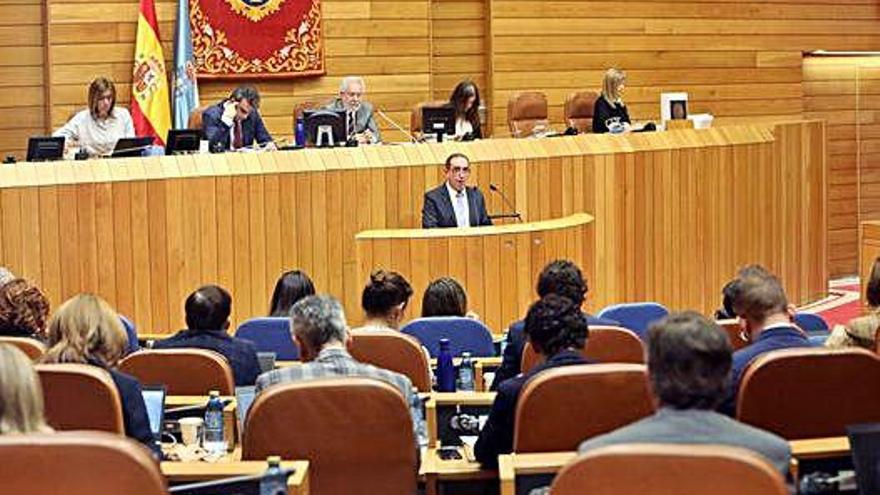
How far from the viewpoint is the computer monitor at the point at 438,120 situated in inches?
390

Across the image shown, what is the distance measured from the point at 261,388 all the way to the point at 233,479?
104 cm

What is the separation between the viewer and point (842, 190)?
14.4 meters

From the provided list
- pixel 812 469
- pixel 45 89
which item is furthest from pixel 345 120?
pixel 812 469

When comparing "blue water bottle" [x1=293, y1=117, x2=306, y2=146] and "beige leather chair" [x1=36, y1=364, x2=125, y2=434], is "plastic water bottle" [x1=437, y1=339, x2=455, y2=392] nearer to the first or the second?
"beige leather chair" [x1=36, y1=364, x2=125, y2=434]

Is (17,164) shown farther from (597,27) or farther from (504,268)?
(597,27)

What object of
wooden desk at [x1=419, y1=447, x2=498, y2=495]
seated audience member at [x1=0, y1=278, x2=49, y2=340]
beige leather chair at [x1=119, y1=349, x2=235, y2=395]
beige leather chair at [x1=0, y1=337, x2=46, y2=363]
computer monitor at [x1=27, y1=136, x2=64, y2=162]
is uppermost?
computer monitor at [x1=27, y1=136, x2=64, y2=162]

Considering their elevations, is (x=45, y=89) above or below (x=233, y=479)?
above

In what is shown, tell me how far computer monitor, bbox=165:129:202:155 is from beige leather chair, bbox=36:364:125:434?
4.87 meters

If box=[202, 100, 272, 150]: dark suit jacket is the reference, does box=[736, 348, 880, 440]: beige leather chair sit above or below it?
below

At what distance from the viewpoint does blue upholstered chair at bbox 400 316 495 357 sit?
20.4 ft

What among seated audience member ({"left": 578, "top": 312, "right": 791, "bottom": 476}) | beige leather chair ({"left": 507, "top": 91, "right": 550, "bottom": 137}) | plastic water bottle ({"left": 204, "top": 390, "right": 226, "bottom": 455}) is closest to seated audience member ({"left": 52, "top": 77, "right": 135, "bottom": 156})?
beige leather chair ({"left": 507, "top": 91, "right": 550, "bottom": 137})

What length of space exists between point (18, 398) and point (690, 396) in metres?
1.44

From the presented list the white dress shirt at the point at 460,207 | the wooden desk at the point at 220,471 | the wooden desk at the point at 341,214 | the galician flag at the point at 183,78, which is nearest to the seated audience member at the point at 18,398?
the wooden desk at the point at 220,471

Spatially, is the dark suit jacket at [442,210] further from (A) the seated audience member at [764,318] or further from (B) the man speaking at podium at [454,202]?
(A) the seated audience member at [764,318]
